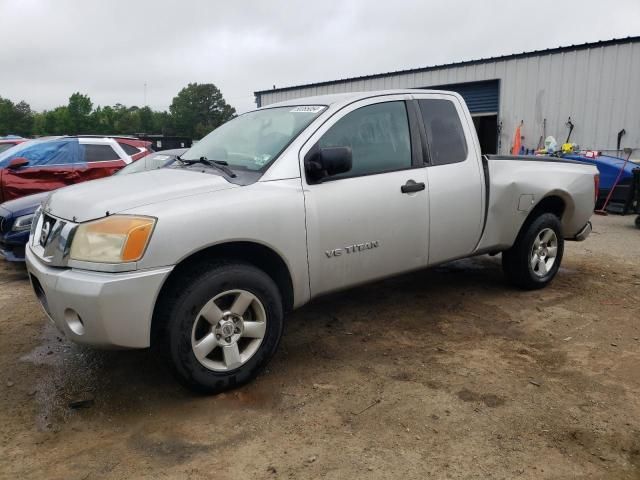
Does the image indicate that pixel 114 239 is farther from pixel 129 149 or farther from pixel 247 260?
pixel 129 149

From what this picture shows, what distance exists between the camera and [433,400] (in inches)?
124

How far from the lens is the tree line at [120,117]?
6975 cm

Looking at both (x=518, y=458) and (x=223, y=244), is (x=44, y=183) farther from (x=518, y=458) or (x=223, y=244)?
(x=518, y=458)

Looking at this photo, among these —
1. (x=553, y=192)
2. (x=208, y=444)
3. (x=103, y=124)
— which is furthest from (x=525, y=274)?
(x=103, y=124)

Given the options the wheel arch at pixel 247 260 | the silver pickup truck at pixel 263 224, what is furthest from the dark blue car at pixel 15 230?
the wheel arch at pixel 247 260

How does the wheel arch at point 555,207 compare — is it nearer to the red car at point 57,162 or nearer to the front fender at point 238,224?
the front fender at point 238,224

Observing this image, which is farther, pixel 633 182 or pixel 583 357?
pixel 633 182

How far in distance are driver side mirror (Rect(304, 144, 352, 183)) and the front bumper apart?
113 centimetres

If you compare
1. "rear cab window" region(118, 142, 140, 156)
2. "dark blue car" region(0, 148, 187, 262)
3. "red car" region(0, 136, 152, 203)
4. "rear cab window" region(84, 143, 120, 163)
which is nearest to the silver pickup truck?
"dark blue car" region(0, 148, 187, 262)

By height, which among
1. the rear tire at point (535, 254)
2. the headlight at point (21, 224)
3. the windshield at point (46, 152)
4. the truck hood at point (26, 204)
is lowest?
the rear tire at point (535, 254)

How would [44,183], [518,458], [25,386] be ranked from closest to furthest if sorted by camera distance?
[518,458]
[25,386]
[44,183]

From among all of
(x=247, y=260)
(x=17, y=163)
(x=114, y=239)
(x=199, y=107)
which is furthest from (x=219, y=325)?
(x=199, y=107)

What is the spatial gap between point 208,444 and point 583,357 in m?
2.64

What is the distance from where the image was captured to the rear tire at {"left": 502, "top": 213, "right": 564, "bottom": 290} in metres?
5.04
